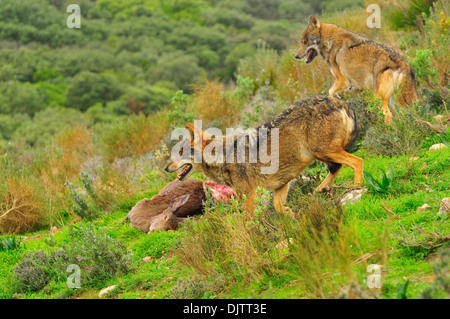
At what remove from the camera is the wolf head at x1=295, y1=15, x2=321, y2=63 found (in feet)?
34.2

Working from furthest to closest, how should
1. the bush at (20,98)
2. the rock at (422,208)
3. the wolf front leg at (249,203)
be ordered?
the bush at (20,98), the wolf front leg at (249,203), the rock at (422,208)

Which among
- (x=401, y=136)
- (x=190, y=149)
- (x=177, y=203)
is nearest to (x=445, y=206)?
(x=401, y=136)

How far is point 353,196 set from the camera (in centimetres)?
669

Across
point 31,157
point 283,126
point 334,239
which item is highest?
point 283,126

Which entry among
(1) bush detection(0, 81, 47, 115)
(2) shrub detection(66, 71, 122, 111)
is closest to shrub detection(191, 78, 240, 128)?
(1) bush detection(0, 81, 47, 115)

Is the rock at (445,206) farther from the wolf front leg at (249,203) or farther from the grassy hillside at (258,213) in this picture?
the wolf front leg at (249,203)

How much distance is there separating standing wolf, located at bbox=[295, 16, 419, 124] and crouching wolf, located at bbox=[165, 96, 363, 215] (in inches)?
81.8

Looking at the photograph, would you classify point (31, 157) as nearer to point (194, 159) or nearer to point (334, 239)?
point (194, 159)

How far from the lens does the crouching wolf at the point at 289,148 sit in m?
6.89

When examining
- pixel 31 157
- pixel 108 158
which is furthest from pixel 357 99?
pixel 31 157

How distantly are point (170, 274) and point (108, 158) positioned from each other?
8.41 meters

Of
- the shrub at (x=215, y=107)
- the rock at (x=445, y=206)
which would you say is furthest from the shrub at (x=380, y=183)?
the shrub at (x=215, y=107)

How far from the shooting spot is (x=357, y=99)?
9938 mm
